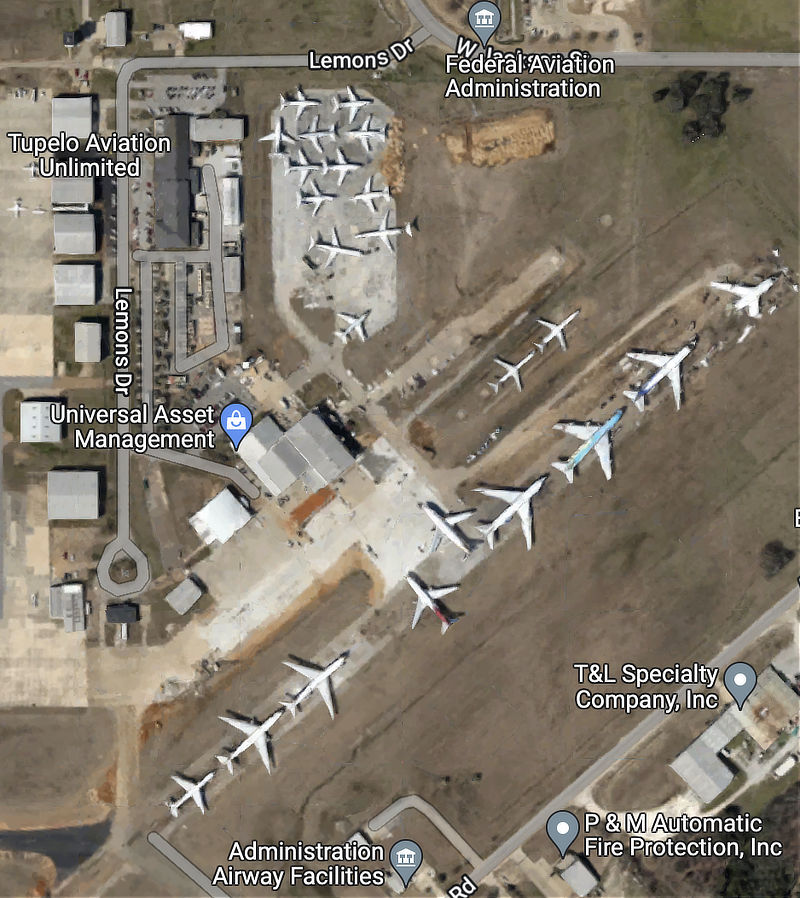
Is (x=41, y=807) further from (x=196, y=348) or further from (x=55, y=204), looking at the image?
(x=55, y=204)

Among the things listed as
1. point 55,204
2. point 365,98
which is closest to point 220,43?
point 365,98

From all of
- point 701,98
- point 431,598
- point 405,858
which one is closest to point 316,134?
point 701,98

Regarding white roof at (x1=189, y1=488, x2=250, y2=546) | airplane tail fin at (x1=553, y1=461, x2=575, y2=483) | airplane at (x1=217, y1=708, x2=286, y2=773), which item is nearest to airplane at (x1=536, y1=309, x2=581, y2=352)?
airplane tail fin at (x1=553, y1=461, x2=575, y2=483)

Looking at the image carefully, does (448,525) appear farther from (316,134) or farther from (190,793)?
(316,134)

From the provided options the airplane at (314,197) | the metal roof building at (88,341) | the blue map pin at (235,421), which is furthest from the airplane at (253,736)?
the airplane at (314,197)

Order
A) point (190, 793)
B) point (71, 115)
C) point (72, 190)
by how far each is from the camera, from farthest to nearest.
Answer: point (190, 793) < point (72, 190) < point (71, 115)

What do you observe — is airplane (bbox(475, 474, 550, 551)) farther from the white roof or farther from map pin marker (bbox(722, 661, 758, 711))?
map pin marker (bbox(722, 661, 758, 711))

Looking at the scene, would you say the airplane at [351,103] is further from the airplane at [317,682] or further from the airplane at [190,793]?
the airplane at [190,793]
